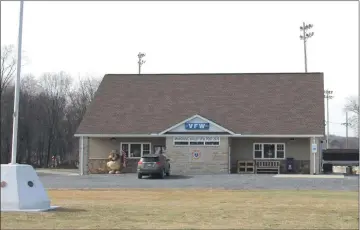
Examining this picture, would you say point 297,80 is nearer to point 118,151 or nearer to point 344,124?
point 118,151

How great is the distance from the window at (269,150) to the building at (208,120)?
0.08 meters

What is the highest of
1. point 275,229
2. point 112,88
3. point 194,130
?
point 112,88

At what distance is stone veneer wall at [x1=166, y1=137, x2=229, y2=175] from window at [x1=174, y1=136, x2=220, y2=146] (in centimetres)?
23

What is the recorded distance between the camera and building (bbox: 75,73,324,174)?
139 feet

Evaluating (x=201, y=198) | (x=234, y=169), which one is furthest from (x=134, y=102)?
(x=201, y=198)

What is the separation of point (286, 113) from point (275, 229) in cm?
3283

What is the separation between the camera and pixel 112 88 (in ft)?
161

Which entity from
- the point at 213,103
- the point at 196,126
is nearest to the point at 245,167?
the point at 196,126

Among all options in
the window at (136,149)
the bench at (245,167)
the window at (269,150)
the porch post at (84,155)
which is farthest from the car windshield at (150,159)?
the window at (269,150)

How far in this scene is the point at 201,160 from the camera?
1652 inches

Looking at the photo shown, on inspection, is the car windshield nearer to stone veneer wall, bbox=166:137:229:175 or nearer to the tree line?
stone veneer wall, bbox=166:137:229:175

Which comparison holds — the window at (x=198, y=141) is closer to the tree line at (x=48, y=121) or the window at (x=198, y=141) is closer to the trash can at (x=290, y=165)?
the trash can at (x=290, y=165)

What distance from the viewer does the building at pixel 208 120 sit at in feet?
139

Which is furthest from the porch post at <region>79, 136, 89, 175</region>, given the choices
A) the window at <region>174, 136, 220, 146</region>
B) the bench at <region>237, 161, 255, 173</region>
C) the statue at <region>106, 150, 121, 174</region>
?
the bench at <region>237, 161, 255, 173</region>
